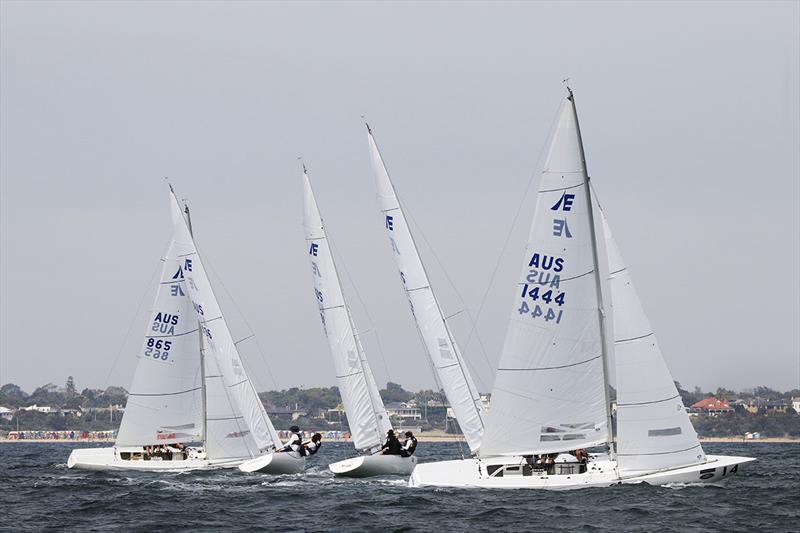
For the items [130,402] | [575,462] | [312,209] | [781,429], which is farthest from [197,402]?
[781,429]

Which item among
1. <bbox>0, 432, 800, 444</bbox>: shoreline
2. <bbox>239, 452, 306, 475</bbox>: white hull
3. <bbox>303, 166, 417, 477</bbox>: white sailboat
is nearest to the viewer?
<bbox>239, 452, 306, 475</bbox>: white hull

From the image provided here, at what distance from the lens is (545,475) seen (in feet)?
119

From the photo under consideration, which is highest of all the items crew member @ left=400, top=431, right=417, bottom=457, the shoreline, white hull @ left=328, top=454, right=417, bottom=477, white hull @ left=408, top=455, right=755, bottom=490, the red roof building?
the red roof building

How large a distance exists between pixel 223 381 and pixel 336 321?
4.79 meters

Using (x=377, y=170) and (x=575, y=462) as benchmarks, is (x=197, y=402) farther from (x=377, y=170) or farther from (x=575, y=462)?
(x=575, y=462)

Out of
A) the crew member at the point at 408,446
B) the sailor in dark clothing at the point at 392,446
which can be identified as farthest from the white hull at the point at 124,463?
the crew member at the point at 408,446

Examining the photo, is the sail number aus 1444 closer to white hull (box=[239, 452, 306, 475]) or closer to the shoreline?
white hull (box=[239, 452, 306, 475])

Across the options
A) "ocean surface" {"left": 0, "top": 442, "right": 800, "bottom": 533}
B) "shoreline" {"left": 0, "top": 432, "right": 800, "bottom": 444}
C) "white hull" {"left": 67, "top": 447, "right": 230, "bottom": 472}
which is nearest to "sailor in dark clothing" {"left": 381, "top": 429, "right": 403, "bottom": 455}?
"ocean surface" {"left": 0, "top": 442, "right": 800, "bottom": 533}

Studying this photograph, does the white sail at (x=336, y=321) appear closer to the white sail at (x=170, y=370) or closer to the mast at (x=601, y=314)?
the white sail at (x=170, y=370)

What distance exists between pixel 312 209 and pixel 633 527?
22386 mm

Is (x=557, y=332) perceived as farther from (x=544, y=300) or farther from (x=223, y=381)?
(x=223, y=381)

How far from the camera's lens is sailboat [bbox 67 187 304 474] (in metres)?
50.8

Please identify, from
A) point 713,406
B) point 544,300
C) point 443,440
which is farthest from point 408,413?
point 544,300

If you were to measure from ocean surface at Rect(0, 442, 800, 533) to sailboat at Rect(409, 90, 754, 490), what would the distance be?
2.12ft
